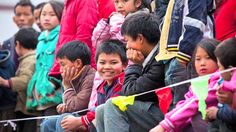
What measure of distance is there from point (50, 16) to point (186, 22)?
10.6 ft

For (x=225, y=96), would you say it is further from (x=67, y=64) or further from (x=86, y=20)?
(x=86, y=20)

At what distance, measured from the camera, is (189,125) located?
601 cm

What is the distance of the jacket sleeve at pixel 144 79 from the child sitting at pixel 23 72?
2.93 m

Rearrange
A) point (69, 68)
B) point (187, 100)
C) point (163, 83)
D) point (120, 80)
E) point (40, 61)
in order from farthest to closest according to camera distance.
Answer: point (40, 61) < point (69, 68) < point (120, 80) < point (163, 83) < point (187, 100)

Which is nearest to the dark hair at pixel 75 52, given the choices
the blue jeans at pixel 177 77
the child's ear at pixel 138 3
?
the child's ear at pixel 138 3

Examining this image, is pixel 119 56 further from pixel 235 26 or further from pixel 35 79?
pixel 35 79

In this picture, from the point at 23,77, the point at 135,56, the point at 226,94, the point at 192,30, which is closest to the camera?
the point at 226,94

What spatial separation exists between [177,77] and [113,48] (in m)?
1.05

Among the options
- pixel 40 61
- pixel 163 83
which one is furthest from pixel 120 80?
→ pixel 40 61

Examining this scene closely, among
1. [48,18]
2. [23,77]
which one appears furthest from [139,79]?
[23,77]

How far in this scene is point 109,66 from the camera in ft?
23.0

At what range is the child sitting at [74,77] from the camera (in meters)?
7.39

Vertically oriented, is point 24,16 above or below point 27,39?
above

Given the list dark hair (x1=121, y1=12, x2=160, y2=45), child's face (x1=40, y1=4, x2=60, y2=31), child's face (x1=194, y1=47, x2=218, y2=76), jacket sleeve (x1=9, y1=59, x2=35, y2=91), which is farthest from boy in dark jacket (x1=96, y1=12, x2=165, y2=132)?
jacket sleeve (x1=9, y1=59, x2=35, y2=91)
